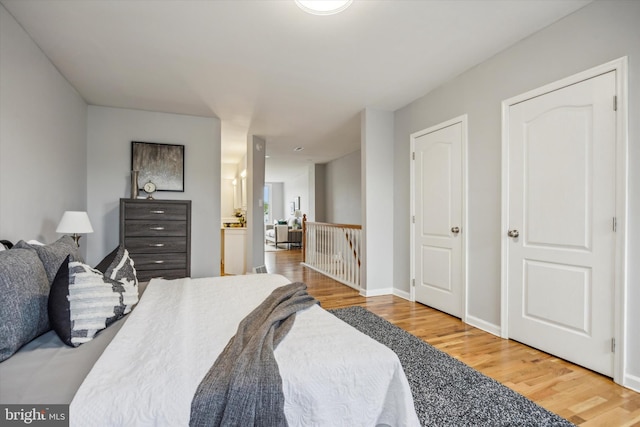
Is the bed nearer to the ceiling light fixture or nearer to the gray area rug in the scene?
the gray area rug

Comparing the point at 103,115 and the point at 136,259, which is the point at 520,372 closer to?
the point at 136,259

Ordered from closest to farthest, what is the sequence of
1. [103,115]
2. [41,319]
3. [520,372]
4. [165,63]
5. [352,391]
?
[352,391] < [41,319] < [520,372] < [165,63] < [103,115]

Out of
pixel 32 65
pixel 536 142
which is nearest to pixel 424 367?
pixel 536 142

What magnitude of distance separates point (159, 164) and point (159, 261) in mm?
1401

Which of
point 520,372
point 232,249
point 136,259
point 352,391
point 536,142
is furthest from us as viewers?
point 232,249

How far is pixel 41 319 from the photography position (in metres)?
1.34

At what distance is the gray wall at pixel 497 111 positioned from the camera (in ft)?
6.41

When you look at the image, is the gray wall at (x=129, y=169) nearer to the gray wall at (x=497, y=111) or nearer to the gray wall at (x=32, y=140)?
the gray wall at (x=32, y=140)

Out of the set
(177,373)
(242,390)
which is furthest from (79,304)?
(242,390)

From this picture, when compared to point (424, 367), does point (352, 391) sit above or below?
above

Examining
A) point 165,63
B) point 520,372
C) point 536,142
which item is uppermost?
point 165,63

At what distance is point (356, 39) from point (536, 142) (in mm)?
1680

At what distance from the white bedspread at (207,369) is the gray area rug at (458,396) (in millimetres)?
699

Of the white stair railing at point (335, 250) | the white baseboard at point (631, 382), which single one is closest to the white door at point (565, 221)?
the white baseboard at point (631, 382)
